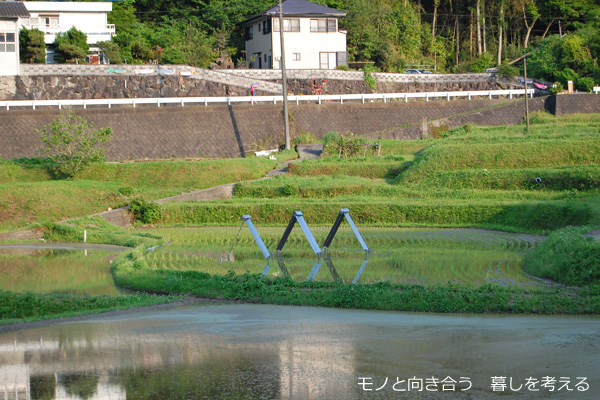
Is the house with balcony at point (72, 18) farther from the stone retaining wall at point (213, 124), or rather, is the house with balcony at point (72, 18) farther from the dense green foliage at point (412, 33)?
the stone retaining wall at point (213, 124)

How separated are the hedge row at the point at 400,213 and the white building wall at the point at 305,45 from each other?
2380cm

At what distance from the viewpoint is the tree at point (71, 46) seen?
3812 cm

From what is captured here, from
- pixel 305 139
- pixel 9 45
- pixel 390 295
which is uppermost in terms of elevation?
pixel 9 45

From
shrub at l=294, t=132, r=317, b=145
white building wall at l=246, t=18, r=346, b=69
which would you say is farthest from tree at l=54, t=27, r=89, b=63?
shrub at l=294, t=132, r=317, b=145

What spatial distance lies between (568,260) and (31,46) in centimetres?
3521

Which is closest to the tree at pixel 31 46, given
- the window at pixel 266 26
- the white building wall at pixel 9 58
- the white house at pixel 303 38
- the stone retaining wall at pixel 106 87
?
the white building wall at pixel 9 58

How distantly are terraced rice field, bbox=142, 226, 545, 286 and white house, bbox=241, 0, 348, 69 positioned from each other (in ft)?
87.3

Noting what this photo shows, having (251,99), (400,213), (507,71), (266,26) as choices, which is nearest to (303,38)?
(266,26)

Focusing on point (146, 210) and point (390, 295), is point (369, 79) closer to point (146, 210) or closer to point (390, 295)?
point (146, 210)

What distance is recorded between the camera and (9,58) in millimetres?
32875

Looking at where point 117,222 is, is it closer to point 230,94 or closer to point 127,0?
point 230,94

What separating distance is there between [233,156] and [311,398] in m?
28.8

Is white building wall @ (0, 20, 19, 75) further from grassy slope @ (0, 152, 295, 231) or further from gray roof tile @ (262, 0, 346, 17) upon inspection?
gray roof tile @ (262, 0, 346, 17)

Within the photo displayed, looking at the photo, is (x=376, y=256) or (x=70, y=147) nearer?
(x=376, y=256)
